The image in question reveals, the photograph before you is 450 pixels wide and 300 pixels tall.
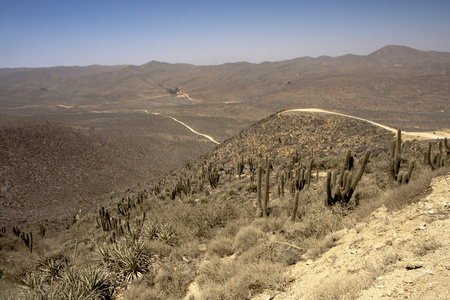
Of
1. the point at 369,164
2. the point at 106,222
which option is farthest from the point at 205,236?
the point at 369,164

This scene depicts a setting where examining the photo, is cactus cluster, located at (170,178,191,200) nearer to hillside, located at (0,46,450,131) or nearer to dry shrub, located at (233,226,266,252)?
dry shrub, located at (233,226,266,252)

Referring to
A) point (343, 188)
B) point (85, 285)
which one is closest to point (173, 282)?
point (85, 285)

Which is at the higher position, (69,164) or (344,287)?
(344,287)

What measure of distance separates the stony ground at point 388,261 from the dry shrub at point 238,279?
0.22 m

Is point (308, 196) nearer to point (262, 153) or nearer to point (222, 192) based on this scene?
point (222, 192)

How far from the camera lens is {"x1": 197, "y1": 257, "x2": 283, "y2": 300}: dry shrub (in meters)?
5.09

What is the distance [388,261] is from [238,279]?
2.60 m

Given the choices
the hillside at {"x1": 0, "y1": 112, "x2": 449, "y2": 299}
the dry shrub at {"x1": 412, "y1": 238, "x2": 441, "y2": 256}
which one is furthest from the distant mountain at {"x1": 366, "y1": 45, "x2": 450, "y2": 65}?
the dry shrub at {"x1": 412, "y1": 238, "x2": 441, "y2": 256}

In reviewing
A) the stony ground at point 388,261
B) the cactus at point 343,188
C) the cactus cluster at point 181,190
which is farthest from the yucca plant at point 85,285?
the cactus cluster at point 181,190

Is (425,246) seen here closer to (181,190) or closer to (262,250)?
(262,250)

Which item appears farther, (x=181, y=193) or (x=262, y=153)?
(x=262, y=153)

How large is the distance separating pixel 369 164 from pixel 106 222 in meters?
12.6

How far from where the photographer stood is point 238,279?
17.2ft

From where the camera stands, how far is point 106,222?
43.4 feet
